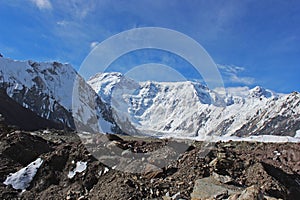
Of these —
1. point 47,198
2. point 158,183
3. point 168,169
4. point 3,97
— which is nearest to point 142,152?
point 168,169

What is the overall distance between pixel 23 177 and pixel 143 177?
18.9ft

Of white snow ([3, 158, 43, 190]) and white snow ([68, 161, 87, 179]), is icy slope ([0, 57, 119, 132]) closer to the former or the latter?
white snow ([3, 158, 43, 190])

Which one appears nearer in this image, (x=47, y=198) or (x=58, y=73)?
(x=47, y=198)

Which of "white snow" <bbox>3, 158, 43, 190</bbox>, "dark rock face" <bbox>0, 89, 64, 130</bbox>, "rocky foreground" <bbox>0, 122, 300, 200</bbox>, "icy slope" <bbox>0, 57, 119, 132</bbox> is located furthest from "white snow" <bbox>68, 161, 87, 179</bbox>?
"icy slope" <bbox>0, 57, 119, 132</bbox>

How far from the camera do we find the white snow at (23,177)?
53.2 ft

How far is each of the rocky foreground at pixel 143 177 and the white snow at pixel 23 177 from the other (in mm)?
118

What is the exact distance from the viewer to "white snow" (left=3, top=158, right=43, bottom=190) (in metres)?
16.2

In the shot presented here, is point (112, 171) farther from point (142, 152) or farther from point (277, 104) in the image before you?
point (277, 104)

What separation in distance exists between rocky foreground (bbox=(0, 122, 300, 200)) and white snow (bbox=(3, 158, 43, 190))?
0.12 meters

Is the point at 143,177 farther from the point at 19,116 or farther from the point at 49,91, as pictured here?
the point at 49,91

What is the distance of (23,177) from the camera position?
16.6 metres

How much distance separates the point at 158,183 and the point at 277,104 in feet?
573

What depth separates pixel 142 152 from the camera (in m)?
18.4

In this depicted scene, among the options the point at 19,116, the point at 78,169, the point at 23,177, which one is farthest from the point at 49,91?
the point at 78,169
